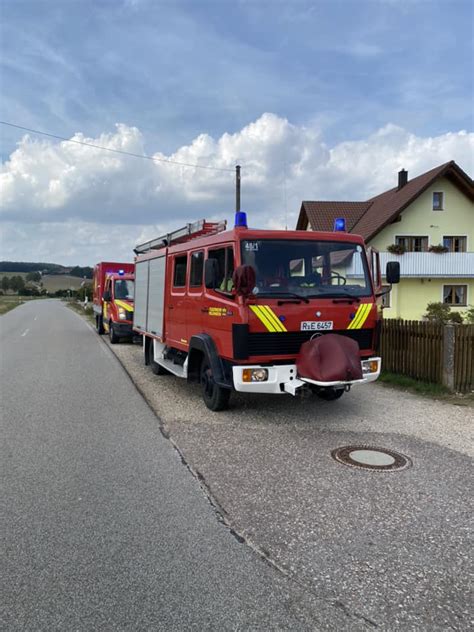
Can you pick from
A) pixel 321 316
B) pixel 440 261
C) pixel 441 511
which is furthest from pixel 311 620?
pixel 440 261

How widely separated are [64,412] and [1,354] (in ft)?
25.3

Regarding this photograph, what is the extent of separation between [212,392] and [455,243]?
94.2ft

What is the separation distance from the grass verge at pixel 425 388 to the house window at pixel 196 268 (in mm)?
4164

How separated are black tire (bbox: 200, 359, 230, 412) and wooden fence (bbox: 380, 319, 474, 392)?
3.87 meters

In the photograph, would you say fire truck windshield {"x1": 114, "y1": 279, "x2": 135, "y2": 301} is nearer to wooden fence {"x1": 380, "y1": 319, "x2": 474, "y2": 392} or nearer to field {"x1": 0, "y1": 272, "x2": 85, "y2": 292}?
wooden fence {"x1": 380, "y1": 319, "x2": 474, "y2": 392}

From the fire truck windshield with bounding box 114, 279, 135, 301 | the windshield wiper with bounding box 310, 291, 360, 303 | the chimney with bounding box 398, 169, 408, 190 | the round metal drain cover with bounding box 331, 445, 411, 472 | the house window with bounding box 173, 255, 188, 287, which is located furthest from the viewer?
the chimney with bounding box 398, 169, 408, 190

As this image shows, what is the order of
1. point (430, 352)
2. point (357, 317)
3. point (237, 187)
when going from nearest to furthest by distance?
1. point (357, 317)
2. point (430, 352)
3. point (237, 187)

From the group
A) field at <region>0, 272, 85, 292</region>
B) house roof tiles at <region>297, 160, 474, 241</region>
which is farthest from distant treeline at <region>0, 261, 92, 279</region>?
house roof tiles at <region>297, 160, 474, 241</region>

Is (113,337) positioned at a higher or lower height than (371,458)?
higher

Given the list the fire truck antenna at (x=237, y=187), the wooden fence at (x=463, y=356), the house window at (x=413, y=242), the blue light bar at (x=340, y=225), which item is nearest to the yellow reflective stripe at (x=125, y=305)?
the fire truck antenna at (x=237, y=187)

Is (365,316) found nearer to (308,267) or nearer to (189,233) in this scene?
(308,267)

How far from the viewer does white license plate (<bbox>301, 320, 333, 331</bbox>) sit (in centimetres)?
640

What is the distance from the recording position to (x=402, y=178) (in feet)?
109

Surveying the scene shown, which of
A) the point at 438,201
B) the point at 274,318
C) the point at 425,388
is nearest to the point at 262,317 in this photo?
the point at 274,318
